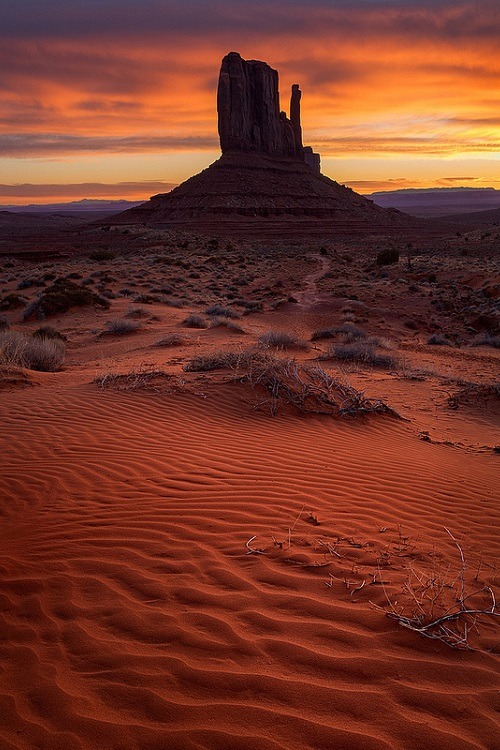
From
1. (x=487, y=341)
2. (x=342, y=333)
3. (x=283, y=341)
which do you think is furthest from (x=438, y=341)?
(x=283, y=341)

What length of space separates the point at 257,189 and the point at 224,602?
94996mm

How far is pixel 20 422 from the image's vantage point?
297 inches

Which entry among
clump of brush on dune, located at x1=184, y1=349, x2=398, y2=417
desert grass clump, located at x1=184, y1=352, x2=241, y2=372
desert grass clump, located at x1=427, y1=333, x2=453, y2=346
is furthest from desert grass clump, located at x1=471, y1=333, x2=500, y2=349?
desert grass clump, located at x1=184, y1=352, x2=241, y2=372

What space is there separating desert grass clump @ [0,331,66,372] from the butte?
61739mm

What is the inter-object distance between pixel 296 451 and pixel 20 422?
410cm

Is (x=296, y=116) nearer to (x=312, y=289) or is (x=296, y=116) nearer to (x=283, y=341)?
(x=312, y=289)

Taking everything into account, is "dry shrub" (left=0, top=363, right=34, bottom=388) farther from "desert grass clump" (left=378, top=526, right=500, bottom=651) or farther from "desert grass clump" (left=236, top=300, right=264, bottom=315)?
"desert grass clump" (left=236, top=300, right=264, bottom=315)

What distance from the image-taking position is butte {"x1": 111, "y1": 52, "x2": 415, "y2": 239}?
81.4 m

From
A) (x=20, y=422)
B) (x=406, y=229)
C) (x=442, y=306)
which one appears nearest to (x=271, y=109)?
(x=406, y=229)

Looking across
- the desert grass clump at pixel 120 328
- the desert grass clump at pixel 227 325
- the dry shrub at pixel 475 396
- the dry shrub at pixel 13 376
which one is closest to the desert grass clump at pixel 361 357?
the dry shrub at pixel 475 396

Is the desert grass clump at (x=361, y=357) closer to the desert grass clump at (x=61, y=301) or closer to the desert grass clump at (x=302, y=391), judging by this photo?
the desert grass clump at (x=302, y=391)

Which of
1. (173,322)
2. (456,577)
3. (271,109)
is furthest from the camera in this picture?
(271,109)

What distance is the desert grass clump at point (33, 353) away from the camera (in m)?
11.5

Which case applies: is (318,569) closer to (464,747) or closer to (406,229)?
(464,747)
